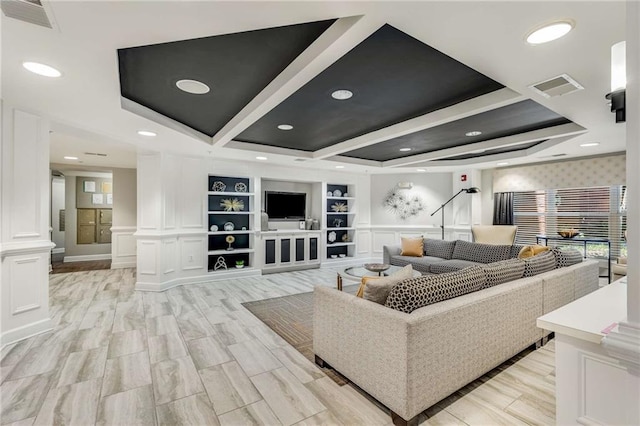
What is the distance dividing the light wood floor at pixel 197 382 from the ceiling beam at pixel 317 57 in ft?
7.18

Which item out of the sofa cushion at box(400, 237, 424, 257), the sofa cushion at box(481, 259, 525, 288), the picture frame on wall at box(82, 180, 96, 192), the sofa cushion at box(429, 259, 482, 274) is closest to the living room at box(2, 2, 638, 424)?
the sofa cushion at box(481, 259, 525, 288)

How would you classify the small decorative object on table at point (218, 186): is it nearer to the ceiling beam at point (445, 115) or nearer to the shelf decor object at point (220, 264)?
the shelf decor object at point (220, 264)

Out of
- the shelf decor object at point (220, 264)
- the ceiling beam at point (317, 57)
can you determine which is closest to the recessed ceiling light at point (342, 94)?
the ceiling beam at point (317, 57)

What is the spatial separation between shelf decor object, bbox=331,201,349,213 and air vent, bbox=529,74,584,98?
5.11 m

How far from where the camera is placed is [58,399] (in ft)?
6.57

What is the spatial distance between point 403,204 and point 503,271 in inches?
203

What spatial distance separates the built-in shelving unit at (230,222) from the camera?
5.71 metres

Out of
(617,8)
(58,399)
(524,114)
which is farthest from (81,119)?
(524,114)

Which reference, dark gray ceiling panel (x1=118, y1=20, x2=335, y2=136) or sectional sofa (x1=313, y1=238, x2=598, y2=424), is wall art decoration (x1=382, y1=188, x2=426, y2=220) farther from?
dark gray ceiling panel (x1=118, y1=20, x2=335, y2=136)

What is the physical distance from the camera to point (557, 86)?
238cm

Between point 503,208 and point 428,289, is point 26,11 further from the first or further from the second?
point 503,208

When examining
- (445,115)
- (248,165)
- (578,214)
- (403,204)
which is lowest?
(578,214)

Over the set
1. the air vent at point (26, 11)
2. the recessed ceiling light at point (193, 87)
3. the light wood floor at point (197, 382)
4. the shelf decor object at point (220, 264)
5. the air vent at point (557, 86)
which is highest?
the recessed ceiling light at point (193, 87)

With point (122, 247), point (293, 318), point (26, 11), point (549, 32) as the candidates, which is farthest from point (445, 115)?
point (122, 247)
